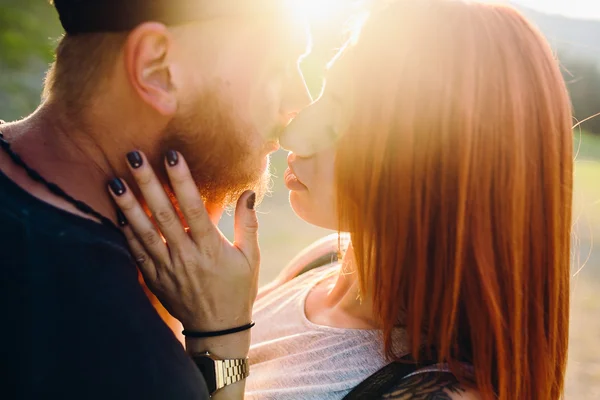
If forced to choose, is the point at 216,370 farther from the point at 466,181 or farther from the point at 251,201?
the point at 466,181

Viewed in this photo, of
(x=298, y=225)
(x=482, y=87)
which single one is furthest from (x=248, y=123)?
(x=298, y=225)

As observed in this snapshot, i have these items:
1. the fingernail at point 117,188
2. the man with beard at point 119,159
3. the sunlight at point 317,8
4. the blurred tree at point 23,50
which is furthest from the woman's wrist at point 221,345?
the blurred tree at point 23,50

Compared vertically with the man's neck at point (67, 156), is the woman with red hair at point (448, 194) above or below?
below

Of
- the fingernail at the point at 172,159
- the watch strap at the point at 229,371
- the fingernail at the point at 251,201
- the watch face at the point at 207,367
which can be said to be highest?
the fingernail at the point at 172,159

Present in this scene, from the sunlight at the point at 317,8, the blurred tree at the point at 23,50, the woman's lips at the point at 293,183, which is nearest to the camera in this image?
the sunlight at the point at 317,8

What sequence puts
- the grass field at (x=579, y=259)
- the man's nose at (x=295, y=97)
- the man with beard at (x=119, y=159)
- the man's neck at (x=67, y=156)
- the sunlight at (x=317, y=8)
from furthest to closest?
the grass field at (x=579, y=259)
the man's nose at (x=295, y=97)
the sunlight at (x=317, y=8)
the man's neck at (x=67, y=156)
the man with beard at (x=119, y=159)

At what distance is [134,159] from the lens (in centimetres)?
167

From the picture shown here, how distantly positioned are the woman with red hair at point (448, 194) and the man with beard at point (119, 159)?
0.74 ft

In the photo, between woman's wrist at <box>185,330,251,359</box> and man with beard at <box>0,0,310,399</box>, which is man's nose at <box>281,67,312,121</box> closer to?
man with beard at <box>0,0,310,399</box>

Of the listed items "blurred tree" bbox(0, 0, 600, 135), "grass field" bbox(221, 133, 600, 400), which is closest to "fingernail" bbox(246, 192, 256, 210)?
"grass field" bbox(221, 133, 600, 400)

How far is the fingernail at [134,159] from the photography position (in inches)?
65.6

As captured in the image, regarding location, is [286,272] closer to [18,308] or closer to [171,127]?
[171,127]

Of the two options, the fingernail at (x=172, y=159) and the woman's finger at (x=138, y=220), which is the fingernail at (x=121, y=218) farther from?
the fingernail at (x=172, y=159)

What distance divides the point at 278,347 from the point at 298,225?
5.86m
